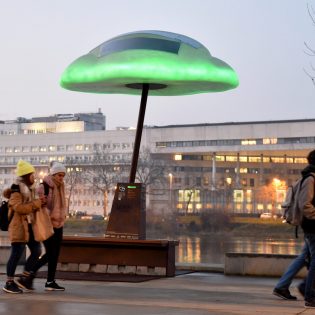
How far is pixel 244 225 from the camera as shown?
8431cm

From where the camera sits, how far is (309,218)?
9.27 m

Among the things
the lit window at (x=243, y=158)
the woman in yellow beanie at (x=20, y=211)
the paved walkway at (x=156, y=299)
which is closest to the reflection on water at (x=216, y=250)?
the paved walkway at (x=156, y=299)

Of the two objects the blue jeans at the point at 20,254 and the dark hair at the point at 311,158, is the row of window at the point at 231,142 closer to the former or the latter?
the blue jeans at the point at 20,254

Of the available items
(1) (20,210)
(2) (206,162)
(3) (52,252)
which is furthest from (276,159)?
(1) (20,210)

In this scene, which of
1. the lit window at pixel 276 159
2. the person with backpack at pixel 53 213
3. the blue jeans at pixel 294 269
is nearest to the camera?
the blue jeans at pixel 294 269

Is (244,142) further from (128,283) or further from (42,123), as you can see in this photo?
(128,283)

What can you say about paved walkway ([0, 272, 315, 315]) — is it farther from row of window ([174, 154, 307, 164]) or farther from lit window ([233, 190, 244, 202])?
row of window ([174, 154, 307, 164])

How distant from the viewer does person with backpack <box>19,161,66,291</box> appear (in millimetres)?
10641

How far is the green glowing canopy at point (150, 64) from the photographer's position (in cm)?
1470

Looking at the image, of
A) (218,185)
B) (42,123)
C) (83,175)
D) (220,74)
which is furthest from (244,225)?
(42,123)

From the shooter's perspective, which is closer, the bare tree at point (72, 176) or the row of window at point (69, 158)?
the bare tree at point (72, 176)

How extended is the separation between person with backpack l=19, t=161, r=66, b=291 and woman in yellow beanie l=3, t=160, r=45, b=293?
1.01ft

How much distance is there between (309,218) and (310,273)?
26.0 inches

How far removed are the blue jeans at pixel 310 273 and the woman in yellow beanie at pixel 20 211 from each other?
11.6 feet
